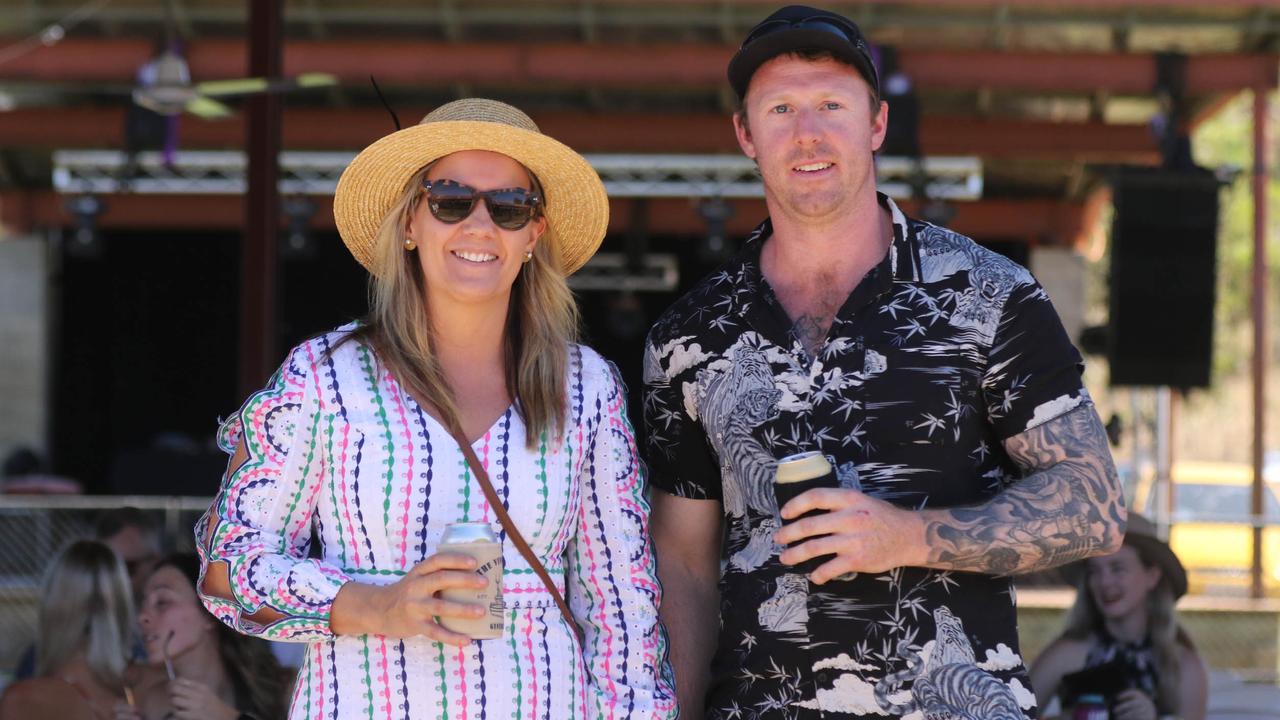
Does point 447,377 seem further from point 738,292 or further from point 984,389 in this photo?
point 984,389

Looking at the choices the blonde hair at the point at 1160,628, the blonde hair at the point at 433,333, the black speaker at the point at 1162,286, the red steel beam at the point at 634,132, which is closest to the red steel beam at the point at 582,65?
the red steel beam at the point at 634,132

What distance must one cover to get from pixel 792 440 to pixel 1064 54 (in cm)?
1014

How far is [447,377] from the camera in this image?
2232 millimetres

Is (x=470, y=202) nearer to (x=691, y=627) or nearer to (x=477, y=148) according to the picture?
(x=477, y=148)

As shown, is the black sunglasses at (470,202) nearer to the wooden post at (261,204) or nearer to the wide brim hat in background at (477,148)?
the wide brim hat in background at (477,148)

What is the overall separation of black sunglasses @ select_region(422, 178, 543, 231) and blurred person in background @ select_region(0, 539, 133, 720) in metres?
2.83

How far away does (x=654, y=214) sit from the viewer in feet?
54.4

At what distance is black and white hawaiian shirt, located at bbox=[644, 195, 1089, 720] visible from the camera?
83.8 inches

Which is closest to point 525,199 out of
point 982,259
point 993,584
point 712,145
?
point 982,259

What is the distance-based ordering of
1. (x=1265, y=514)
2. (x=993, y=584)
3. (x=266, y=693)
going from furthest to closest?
(x=1265, y=514)
(x=266, y=693)
(x=993, y=584)

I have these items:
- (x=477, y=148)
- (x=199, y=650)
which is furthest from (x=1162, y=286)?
(x=477, y=148)

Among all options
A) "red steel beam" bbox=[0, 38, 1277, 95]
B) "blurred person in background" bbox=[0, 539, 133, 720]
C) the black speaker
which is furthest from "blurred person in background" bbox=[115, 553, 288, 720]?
"red steel beam" bbox=[0, 38, 1277, 95]

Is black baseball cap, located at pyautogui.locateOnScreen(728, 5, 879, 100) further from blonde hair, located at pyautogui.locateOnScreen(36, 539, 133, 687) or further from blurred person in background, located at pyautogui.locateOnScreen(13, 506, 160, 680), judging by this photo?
blurred person in background, located at pyautogui.locateOnScreen(13, 506, 160, 680)

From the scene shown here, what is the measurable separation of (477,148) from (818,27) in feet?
1.73
